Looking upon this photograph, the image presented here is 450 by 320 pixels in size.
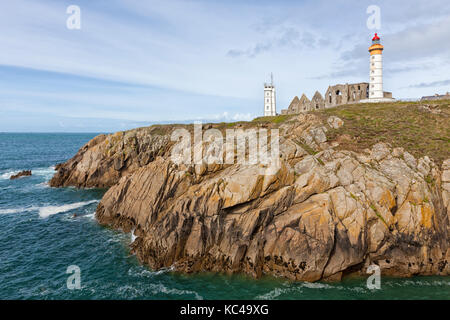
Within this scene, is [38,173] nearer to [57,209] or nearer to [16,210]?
[16,210]

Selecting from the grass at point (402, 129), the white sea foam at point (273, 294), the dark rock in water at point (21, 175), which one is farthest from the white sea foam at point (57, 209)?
the grass at point (402, 129)

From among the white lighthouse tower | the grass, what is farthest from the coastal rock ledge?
the white lighthouse tower

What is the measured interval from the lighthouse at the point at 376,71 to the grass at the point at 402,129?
50.4 feet

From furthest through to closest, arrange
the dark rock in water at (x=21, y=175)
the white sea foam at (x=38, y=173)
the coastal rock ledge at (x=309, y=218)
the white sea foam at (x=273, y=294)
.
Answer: the white sea foam at (x=38, y=173), the dark rock in water at (x=21, y=175), the coastal rock ledge at (x=309, y=218), the white sea foam at (x=273, y=294)

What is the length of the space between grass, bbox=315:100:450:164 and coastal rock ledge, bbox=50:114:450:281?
208 centimetres

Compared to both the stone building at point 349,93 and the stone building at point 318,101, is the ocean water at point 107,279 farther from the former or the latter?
the stone building at point 318,101

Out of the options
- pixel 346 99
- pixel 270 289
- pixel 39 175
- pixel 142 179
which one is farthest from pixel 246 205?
pixel 39 175

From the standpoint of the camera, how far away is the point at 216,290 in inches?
979

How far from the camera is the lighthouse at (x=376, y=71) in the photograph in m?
63.6

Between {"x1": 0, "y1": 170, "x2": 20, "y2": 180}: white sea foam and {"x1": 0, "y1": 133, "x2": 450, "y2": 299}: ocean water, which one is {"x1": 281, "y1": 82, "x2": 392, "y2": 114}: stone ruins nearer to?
{"x1": 0, "y1": 133, "x2": 450, "y2": 299}: ocean water

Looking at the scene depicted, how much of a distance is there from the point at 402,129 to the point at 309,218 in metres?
28.3

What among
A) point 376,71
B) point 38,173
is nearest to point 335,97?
point 376,71

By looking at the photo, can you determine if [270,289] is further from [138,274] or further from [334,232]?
[138,274]

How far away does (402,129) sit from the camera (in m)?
42.8
